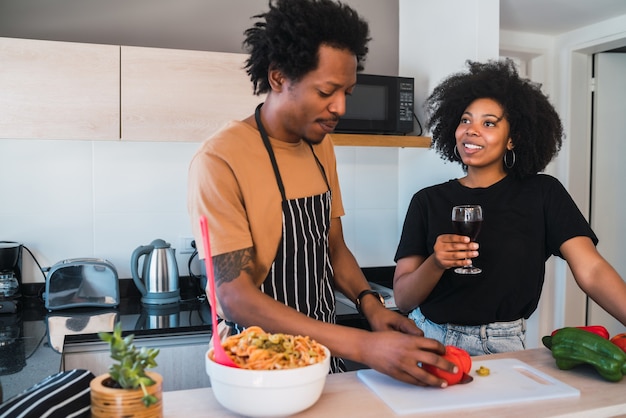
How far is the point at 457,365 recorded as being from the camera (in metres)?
1.11

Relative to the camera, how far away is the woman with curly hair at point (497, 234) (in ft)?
5.06

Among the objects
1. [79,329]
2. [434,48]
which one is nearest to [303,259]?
[79,329]

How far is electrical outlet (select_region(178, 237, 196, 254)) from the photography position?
2627mm

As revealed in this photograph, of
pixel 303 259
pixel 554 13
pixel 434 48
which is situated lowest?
pixel 303 259

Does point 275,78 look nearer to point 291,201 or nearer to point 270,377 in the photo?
point 291,201

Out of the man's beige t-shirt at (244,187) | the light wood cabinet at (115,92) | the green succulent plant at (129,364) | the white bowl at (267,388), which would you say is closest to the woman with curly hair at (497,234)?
the man's beige t-shirt at (244,187)

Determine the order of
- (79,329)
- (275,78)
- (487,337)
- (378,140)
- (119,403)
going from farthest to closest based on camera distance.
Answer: (378,140), (79,329), (487,337), (275,78), (119,403)

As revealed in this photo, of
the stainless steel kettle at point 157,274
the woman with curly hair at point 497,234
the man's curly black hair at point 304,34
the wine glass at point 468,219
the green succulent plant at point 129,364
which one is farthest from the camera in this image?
the stainless steel kettle at point 157,274

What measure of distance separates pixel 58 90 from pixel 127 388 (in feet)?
5.25

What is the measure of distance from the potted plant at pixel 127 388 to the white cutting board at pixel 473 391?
0.43 m

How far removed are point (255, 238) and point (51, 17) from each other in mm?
1711

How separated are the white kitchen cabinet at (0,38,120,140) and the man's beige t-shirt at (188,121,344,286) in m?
1.02

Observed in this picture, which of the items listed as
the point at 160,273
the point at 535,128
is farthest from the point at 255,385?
the point at 160,273

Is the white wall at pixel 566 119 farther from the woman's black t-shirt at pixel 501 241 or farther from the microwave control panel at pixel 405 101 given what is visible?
the woman's black t-shirt at pixel 501 241
